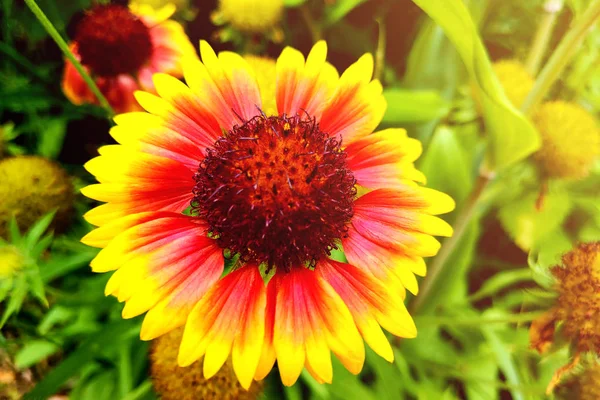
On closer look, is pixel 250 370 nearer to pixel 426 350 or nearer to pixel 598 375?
pixel 598 375

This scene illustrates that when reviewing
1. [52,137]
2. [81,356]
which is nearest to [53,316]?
[81,356]

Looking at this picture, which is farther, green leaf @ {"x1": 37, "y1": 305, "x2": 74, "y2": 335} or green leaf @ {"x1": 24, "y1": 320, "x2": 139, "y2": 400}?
green leaf @ {"x1": 37, "y1": 305, "x2": 74, "y2": 335}

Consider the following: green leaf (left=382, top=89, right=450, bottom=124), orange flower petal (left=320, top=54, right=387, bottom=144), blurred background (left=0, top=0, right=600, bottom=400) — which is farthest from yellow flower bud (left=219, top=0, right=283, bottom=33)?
orange flower petal (left=320, top=54, right=387, bottom=144)

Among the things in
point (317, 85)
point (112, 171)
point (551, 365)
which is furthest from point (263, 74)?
point (551, 365)

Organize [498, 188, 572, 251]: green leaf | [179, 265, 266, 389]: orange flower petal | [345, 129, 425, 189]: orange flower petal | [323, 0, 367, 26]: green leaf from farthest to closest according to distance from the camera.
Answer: [498, 188, 572, 251]: green leaf → [323, 0, 367, 26]: green leaf → [345, 129, 425, 189]: orange flower petal → [179, 265, 266, 389]: orange flower petal

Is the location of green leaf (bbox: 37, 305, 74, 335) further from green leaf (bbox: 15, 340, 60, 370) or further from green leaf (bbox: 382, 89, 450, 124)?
green leaf (bbox: 382, 89, 450, 124)

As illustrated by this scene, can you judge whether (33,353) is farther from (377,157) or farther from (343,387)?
(377,157)

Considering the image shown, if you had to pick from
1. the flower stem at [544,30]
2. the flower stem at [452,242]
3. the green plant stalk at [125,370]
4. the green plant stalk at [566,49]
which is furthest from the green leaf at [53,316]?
the flower stem at [544,30]
